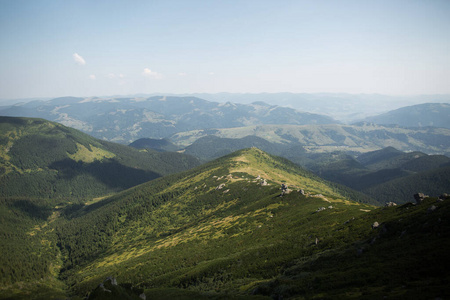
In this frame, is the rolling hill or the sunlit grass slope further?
the sunlit grass slope

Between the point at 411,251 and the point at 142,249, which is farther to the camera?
the point at 142,249

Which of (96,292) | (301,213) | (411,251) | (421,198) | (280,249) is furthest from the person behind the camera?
(301,213)

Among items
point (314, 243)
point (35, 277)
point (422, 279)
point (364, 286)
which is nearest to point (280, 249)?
point (314, 243)

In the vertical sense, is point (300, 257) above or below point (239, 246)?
above

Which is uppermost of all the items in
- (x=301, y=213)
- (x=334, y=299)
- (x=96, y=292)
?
(x=334, y=299)

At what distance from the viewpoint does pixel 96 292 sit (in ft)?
194

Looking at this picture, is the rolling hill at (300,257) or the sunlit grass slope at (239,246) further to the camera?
the sunlit grass slope at (239,246)

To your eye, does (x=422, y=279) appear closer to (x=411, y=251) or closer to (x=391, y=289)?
(x=391, y=289)

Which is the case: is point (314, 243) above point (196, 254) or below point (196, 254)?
above

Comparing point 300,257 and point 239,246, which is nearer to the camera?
point 300,257

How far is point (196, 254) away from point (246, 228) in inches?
1353

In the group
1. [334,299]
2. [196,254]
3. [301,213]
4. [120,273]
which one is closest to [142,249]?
[120,273]

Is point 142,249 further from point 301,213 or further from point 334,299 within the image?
point 334,299

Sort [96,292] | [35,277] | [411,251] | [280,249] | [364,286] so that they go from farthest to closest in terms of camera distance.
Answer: [35,277]
[280,249]
[96,292]
[411,251]
[364,286]
